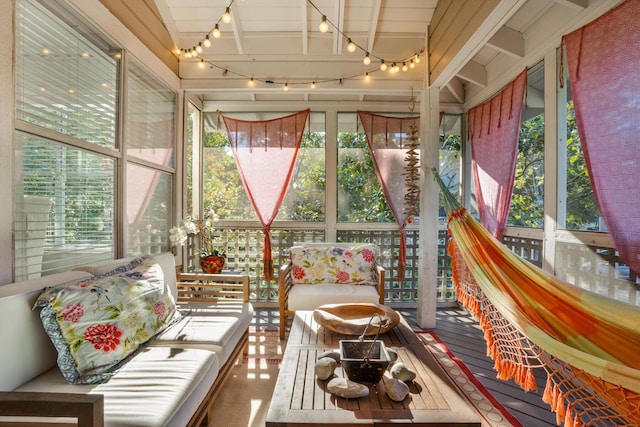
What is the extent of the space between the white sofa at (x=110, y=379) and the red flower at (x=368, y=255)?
1.79 m

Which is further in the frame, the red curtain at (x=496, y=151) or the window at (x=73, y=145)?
the red curtain at (x=496, y=151)

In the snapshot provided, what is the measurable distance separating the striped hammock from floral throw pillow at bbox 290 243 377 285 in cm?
121

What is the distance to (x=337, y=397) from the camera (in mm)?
1312

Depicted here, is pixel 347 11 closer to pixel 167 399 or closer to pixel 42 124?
pixel 42 124

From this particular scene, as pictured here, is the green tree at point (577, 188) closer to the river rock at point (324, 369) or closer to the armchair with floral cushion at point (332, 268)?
the armchair with floral cushion at point (332, 268)

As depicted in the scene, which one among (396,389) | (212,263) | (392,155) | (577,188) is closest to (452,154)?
(392,155)

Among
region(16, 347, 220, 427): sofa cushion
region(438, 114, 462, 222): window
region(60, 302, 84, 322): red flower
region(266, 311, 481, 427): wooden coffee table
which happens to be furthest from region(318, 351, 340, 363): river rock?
region(438, 114, 462, 222): window

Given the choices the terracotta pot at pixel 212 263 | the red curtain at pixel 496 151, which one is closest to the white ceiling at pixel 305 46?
the red curtain at pixel 496 151

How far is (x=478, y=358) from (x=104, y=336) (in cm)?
263

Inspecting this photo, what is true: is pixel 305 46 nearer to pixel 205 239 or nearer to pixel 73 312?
pixel 205 239

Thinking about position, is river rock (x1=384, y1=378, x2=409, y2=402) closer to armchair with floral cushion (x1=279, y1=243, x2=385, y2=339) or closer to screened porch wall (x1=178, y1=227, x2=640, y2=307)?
armchair with floral cushion (x1=279, y1=243, x2=385, y2=339)

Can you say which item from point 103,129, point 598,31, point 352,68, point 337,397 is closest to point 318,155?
point 352,68

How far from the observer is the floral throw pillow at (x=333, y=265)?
130 inches

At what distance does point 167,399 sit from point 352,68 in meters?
3.24
